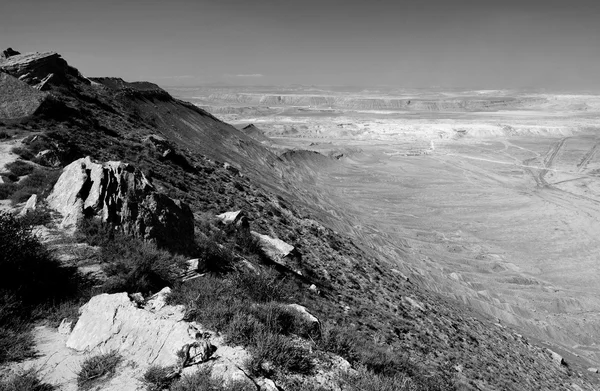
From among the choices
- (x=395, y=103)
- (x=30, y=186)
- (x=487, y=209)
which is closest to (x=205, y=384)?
(x=30, y=186)

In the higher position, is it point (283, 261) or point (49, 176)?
point (49, 176)

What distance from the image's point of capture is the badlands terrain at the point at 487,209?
74.7 ft

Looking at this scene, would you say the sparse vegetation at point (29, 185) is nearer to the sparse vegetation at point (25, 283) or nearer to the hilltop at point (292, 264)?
the hilltop at point (292, 264)

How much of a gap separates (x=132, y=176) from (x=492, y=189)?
4850cm

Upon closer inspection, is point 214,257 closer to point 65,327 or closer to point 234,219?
point 234,219

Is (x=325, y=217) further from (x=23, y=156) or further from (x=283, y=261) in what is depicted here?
(x=23, y=156)

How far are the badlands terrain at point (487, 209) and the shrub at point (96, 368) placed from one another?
19962 mm

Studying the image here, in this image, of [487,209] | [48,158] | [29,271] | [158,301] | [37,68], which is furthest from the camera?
[487,209]

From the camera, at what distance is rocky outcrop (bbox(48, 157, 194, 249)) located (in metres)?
7.59

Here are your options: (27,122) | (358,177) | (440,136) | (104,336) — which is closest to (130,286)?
(104,336)

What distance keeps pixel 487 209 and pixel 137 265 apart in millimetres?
41981

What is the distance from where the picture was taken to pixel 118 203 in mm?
7812

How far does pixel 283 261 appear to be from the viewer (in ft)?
39.8

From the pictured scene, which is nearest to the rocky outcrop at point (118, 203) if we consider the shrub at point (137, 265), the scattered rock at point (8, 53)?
the shrub at point (137, 265)
